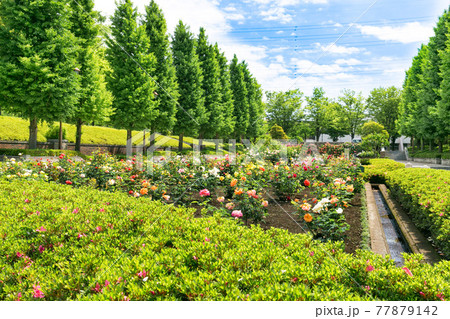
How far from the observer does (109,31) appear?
20.3 metres

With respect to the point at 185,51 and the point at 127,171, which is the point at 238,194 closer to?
the point at 127,171

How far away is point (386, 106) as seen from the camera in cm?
5116

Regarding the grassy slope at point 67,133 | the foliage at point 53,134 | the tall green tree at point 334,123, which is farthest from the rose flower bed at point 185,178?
the tall green tree at point 334,123

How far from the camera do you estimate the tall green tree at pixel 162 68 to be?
22.0 m

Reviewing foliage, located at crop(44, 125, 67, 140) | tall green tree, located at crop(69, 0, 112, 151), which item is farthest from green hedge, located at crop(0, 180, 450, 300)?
foliage, located at crop(44, 125, 67, 140)

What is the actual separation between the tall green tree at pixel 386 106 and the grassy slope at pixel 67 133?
41.9 meters

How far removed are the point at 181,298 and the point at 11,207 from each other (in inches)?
134

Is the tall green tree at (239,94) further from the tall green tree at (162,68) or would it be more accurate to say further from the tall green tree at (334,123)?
the tall green tree at (334,123)

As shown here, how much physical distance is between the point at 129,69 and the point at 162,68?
294cm

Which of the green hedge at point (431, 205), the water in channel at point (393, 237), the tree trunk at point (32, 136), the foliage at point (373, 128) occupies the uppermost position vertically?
the foliage at point (373, 128)

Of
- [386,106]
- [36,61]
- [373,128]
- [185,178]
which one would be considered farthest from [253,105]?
[185,178]

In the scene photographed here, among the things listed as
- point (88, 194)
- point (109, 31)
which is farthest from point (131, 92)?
point (88, 194)

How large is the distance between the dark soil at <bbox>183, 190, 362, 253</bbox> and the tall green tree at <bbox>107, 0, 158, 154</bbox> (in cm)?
1573

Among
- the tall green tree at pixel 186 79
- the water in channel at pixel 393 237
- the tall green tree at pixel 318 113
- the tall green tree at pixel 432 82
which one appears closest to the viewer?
the water in channel at pixel 393 237
